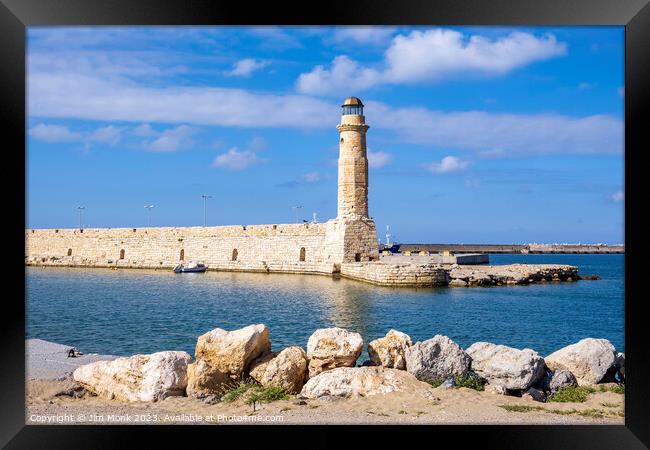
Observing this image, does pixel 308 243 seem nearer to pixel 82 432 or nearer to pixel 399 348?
pixel 399 348

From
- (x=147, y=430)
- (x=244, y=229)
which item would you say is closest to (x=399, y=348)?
(x=147, y=430)

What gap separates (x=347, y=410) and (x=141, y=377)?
206 cm

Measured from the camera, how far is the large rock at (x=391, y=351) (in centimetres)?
610

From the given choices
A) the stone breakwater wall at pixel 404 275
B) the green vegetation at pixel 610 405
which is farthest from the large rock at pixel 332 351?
the stone breakwater wall at pixel 404 275

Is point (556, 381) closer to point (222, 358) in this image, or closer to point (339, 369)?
point (339, 369)

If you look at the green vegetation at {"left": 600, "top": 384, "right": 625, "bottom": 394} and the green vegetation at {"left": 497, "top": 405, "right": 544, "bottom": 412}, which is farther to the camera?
the green vegetation at {"left": 600, "top": 384, "right": 625, "bottom": 394}

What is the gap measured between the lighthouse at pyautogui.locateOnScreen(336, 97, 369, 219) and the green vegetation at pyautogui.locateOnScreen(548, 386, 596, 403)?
54.3 ft

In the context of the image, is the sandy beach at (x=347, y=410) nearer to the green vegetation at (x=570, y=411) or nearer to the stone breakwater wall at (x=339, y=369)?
the green vegetation at (x=570, y=411)

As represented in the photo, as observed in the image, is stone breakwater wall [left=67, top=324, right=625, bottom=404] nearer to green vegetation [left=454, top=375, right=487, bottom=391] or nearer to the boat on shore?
green vegetation [left=454, top=375, right=487, bottom=391]

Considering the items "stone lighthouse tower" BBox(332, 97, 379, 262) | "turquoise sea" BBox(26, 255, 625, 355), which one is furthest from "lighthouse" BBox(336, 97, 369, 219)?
"turquoise sea" BBox(26, 255, 625, 355)

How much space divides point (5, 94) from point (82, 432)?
2.23 m

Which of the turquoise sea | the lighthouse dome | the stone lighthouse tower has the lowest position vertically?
the turquoise sea

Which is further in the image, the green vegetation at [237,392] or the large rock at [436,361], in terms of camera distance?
the large rock at [436,361]

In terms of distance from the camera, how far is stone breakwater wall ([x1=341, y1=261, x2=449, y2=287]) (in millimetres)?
19516
